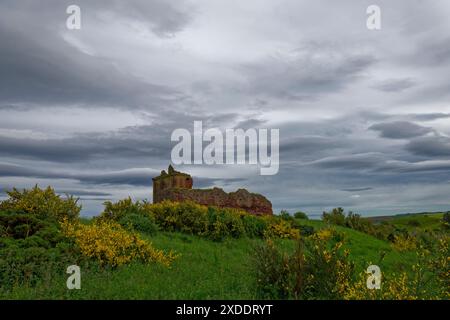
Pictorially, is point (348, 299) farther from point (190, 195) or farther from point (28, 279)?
point (190, 195)

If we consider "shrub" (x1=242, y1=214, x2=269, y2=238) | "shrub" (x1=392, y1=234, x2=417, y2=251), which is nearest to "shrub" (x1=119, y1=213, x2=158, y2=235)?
"shrub" (x1=242, y1=214, x2=269, y2=238)

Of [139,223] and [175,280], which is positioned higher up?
[139,223]

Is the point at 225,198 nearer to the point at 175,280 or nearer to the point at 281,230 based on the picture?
the point at 281,230

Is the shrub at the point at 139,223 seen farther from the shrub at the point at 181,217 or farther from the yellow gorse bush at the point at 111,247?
the yellow gorse bush at the point at 111,247

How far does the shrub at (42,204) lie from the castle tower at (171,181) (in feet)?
41.5

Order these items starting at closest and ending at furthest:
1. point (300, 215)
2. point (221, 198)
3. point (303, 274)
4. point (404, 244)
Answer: point (303, 274), point (404, 244), point (221, 198), point (300, 215)

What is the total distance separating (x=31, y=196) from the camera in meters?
17.4

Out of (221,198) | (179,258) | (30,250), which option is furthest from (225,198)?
(30,250)

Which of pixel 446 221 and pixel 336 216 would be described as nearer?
pixel 446 221

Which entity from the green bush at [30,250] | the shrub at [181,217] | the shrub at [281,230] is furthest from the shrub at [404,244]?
the green bush at [30,250]

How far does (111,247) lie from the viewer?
14.6m

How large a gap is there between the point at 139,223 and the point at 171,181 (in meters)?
10.8
